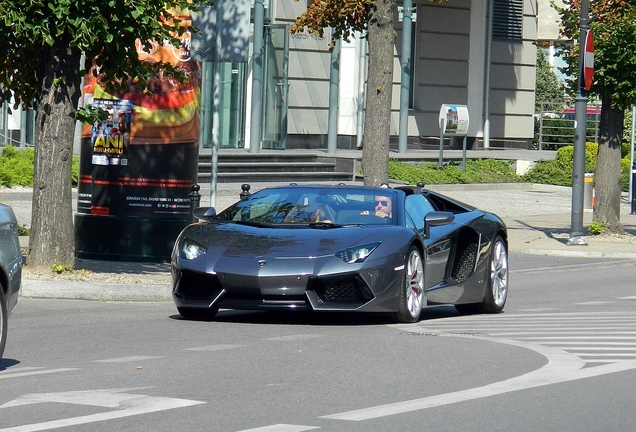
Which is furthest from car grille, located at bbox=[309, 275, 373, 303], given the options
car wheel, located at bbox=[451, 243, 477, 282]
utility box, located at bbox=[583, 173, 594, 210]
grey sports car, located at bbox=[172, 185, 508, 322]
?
utility box, located at bbox=[583, 173, 594, 210]

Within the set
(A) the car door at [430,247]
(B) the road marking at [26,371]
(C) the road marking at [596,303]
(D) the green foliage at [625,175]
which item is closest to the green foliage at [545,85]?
(D) the green foliage at [625,175]

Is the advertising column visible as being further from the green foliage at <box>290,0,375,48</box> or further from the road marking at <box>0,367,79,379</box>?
the road marking at <box>0,367,79,379</box>

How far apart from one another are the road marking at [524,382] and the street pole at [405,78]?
24.6 meters

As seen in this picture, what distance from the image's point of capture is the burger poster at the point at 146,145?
14.9 metres

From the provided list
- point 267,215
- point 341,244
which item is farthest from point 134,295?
point 341,244

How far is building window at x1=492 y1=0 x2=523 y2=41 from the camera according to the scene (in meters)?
39.4

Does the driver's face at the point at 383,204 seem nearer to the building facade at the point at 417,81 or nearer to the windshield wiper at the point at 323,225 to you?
the windshield wiper at the point at 323,225

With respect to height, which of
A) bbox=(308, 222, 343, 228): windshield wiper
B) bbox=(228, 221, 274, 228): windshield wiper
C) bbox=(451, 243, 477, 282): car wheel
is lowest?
bbox=(451, 243, 477, 282): car wheel

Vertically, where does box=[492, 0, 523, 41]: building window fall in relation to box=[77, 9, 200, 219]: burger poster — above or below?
above

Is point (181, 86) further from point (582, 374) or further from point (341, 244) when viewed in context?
point (582, 374)

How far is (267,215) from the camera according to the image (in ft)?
36.7

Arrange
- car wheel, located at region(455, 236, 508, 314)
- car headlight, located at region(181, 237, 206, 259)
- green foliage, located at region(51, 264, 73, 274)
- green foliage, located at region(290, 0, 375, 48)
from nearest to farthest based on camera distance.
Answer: car headlight, located at region(181, 237, 206, 259) → car wheel, located at region(455, 236, 508, 314) → green foliage, located at region(51, 264, 73, 274) → green foliage, located at region(290, 0, 375, 48)

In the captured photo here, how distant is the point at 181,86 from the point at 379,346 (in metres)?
6.71

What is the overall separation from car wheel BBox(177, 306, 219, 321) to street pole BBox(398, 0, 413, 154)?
23134 millimetres
